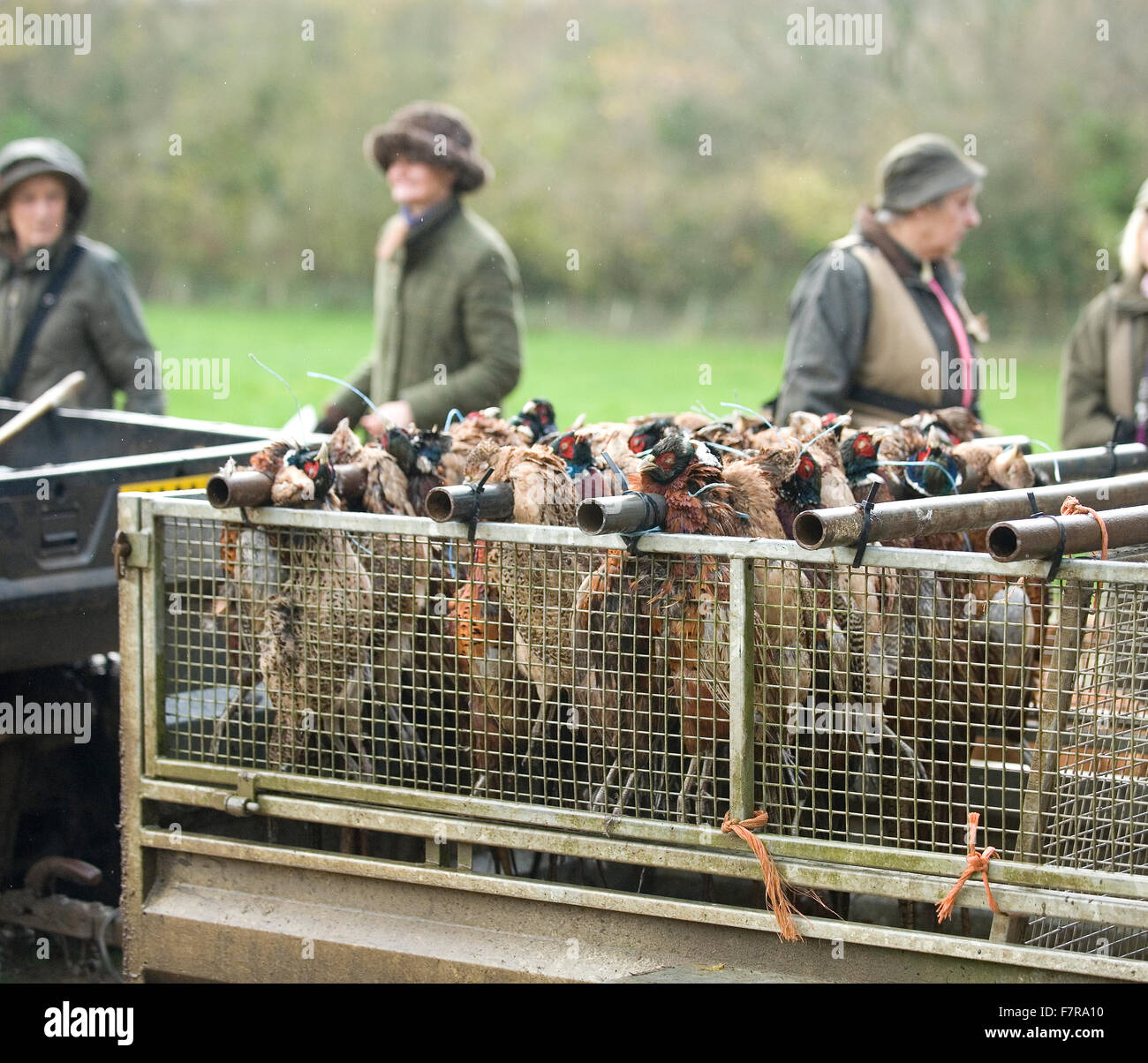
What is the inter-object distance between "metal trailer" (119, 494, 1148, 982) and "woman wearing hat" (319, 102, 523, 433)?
9.29ft

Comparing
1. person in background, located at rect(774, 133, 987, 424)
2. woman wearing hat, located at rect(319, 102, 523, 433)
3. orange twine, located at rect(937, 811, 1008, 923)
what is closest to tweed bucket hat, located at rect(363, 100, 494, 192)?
woman wearing hat, located at rect(319, 102, 523, 433)

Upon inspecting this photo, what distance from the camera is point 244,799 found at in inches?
162

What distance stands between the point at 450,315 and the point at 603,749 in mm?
3592

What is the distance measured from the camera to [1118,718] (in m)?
3.44

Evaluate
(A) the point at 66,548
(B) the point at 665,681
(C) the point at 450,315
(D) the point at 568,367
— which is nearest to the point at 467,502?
(B) the point at 665,681

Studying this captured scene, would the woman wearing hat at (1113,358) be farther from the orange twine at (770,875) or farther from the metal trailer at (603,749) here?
the orange twine at (770,875)

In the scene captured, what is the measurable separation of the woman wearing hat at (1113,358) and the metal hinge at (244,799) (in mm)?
4215

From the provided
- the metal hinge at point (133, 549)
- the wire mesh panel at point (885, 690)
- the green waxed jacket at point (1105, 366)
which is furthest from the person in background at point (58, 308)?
the wire mesh panel at point (885, 690)

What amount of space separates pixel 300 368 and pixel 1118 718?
101 ft

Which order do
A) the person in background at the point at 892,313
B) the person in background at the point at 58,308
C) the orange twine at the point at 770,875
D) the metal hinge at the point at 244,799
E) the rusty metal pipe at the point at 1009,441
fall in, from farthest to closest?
the person in background at the point at 58,308, the person in background at the point at 892,313, the rusty metal pipe at the point at 1009,441, the metal hinge at the point at 244,799, the orange twine at the point at 770,875

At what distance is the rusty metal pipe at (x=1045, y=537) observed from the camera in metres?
3.12

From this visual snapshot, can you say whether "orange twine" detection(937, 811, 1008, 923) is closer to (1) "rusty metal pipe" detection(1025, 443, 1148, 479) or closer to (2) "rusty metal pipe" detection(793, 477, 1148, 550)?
(2) "rusty metal pipe" detection(793, 477, 1148, 550)

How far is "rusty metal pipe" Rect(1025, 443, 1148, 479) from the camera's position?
4871 millimetres

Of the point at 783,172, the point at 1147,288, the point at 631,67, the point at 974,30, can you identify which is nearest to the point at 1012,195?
the point at 974,30
